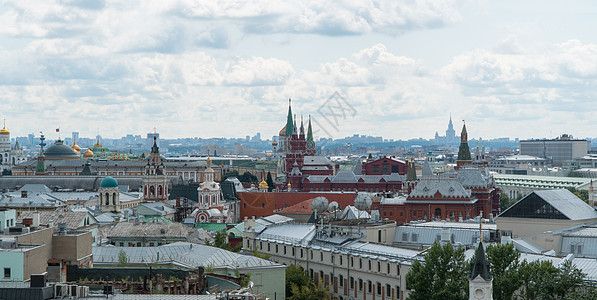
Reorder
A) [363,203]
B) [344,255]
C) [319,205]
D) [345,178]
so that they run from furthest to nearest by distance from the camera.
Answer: [345,178]
[363,203]
[319,205]
[344,255]

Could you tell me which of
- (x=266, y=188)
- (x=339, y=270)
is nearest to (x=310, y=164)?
(x=266, y=188)

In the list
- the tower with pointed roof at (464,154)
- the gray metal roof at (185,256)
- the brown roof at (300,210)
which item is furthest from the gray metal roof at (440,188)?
the gray metal roof at (185,256)

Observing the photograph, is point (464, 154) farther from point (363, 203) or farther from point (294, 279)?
point (294, 279)

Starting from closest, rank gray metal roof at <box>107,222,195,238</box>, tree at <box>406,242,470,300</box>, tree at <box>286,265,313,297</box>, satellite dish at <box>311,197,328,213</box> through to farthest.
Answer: tree at <box>406,242,470,300</box> < tree at <box>286,265,313,297</box> < gray metal roof at <box>107,222,195,238</box> < satellite dish at <box>311,197,328,213</box>

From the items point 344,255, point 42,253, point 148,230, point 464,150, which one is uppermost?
point 464,150

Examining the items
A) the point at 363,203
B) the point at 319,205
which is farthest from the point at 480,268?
the point at 363,203

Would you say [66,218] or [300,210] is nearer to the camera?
[66,218]

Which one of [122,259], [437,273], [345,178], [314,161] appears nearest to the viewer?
[437,273]

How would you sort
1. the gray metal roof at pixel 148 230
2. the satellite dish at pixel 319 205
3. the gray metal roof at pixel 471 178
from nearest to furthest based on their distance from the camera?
the gray metal roof at pixel 148 230, the satellite dish at pixel 319 205, the gray metal roof at pixel 471 178

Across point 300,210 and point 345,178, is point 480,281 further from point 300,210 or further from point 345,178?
point 345,178

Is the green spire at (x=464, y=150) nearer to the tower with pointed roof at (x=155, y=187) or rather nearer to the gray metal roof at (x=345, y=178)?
the gray metal roof at (x=345, y=178)

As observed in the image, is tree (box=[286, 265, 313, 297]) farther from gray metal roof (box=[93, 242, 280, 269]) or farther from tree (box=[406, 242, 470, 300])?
tree (box=[406, 242, 470, 300])

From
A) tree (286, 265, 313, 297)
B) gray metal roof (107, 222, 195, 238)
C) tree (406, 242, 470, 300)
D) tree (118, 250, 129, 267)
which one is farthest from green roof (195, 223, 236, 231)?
tree (406, 242, 470, 300)

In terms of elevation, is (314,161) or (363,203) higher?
(314,161)
